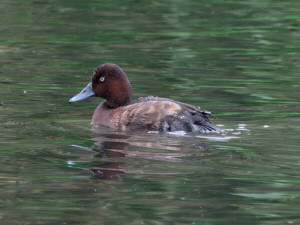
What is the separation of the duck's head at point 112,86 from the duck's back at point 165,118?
60cm

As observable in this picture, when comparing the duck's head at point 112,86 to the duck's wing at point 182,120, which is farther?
the duck's head at point 112,86

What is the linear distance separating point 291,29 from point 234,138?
8.00 metres

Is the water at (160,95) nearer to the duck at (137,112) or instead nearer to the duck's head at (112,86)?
the duck at (137,112)

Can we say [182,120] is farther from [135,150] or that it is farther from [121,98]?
[121,98]

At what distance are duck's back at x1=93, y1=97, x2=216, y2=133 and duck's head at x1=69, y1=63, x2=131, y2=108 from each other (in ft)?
1.97

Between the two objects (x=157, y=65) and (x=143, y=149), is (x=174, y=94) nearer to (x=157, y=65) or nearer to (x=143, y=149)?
(x=157, y=65)

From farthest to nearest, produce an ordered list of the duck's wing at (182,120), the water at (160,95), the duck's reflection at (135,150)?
the duck's wing at (182,120) < the duck's reflection at (135,150) < the water at (160,95)

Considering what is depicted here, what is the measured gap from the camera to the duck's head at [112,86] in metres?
10.1

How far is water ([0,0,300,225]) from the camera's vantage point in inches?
258

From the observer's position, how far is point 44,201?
6559 millimetres

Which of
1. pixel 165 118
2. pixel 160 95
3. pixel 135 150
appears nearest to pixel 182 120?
pixel 165 118

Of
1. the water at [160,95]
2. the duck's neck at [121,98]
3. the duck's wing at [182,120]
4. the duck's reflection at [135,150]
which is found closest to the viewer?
the water at [160,95]

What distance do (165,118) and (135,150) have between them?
1010 mm

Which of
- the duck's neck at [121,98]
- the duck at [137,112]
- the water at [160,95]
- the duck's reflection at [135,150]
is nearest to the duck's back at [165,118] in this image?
the duck at [137,112]
